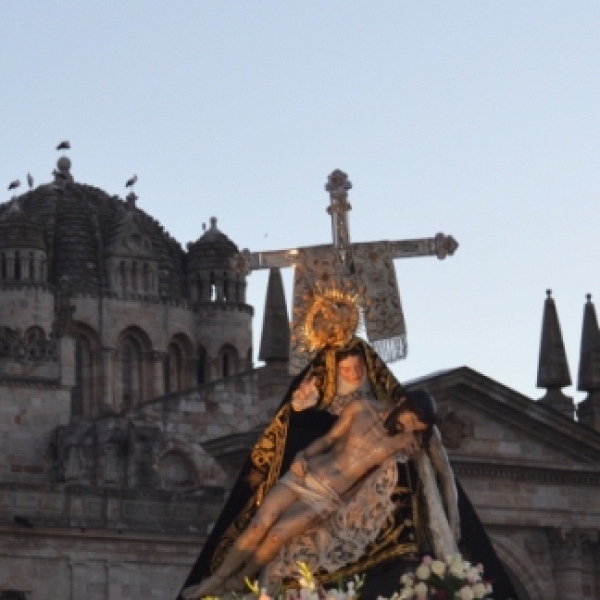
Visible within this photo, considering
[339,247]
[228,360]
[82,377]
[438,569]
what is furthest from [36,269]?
[438,569]

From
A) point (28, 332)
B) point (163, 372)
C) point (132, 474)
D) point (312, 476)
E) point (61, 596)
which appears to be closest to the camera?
point (312, 476)

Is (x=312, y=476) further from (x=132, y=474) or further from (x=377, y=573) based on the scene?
(x=132, y=474)

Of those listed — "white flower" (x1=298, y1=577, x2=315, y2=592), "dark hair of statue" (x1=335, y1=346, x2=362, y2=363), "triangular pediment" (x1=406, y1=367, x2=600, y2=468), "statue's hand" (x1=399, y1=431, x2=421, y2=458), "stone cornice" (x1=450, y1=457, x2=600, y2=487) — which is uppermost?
"triangular pediment" (x1=406, y1=367, x2=600, y2=468)

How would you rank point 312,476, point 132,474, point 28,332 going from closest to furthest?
point 312,476, point 132,474, point 28,332

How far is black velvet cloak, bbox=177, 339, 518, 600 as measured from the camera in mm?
15625

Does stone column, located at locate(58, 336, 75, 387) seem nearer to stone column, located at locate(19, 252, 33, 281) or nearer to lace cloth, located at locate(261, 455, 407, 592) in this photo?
stone column, located at locate(19, 252, 33, 281)

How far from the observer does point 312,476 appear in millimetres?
15508

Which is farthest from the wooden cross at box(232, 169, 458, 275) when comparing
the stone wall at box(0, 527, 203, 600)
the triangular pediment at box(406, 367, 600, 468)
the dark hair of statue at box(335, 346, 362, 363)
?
the stone wall at box(0, 527, 203, 600)

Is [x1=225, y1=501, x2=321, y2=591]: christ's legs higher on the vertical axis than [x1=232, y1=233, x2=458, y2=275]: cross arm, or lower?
lower

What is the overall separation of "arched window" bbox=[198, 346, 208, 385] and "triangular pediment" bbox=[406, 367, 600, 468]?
27.0 m

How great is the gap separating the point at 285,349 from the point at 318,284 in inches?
1163

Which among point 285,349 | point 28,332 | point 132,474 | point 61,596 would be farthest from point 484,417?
point 28,332

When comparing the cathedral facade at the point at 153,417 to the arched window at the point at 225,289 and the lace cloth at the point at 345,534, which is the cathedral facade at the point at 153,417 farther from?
the lace cloth at the point at 345,534

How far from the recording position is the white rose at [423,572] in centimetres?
1423
